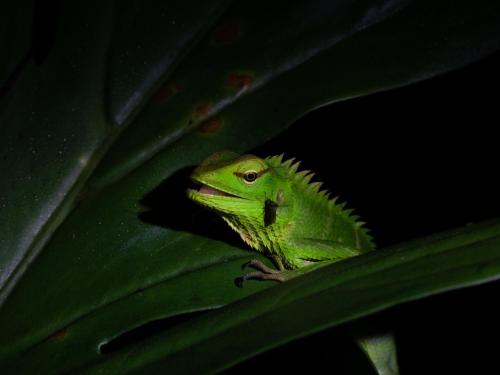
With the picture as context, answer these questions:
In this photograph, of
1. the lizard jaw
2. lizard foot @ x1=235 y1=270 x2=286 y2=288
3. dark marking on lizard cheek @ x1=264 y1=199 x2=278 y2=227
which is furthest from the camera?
dark marking on lizard cheek @ x1=264 y1=199 x2=278 y2=227

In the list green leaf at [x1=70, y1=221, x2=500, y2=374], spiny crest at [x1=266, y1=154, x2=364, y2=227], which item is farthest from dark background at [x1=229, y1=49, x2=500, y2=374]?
green leaf at [x1=70, y1=221, x2=500, y2=374]

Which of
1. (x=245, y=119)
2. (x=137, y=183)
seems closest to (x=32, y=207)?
(x=137, y=183)

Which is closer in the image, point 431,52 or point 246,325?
point 246,325

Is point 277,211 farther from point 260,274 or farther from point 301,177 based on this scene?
point 260,274

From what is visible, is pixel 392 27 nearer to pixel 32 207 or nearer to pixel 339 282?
pixel 339 282

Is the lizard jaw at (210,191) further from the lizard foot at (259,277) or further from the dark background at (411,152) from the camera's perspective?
the dark background at (411,152)

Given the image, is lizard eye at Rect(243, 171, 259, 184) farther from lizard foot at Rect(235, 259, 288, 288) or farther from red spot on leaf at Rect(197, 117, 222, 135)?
lizard foot at Rect(235, 259, 288, 288)

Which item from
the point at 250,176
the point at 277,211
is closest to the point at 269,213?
the point at 277,211
